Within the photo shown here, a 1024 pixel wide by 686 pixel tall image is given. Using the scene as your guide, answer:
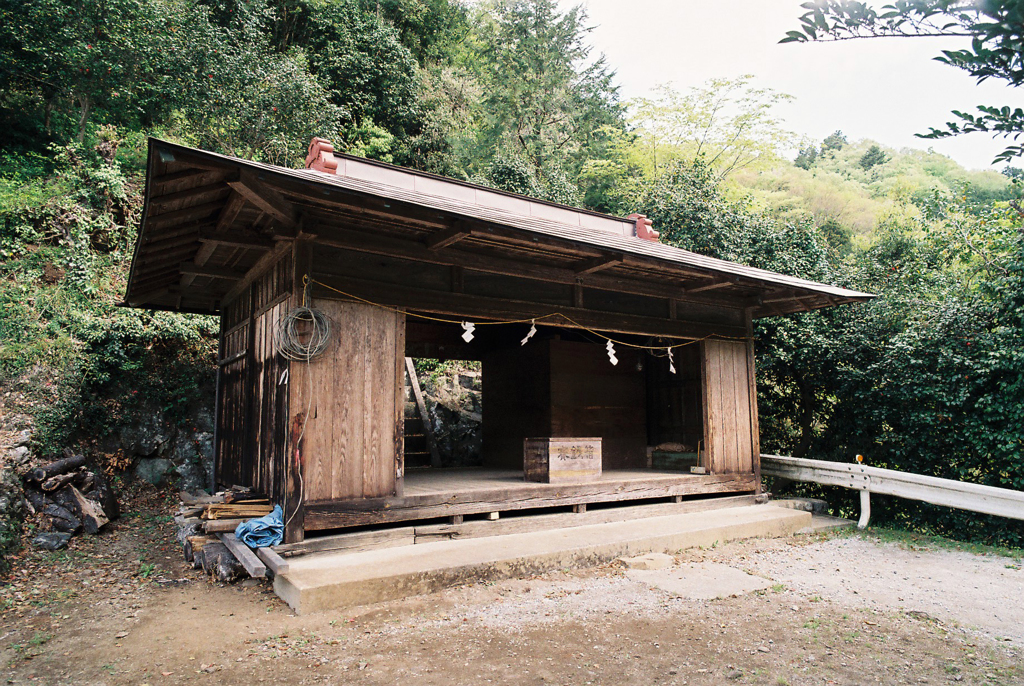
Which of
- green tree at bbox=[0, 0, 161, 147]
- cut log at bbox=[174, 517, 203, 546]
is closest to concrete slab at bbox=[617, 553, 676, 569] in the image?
cut log at bbox=[174, 517, 203, 546]

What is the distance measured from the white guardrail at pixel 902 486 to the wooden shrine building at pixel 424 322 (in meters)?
0.79

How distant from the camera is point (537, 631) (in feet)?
14.2

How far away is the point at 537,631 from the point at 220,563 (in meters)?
3.13

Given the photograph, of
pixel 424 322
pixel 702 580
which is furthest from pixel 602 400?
pixel 702 580

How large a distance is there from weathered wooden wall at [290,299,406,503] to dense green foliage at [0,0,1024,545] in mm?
5311

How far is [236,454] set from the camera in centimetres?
771

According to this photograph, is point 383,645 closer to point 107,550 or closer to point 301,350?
point 301,350

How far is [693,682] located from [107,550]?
6.88 metres

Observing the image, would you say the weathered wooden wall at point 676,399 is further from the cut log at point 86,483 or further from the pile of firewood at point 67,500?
the cut log at point 86,483

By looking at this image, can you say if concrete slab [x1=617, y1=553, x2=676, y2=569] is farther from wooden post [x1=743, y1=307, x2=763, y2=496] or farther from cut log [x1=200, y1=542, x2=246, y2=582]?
cut log [x1=200, y1=542, x2=246, y2=582]

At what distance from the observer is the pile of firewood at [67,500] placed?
23.7ft

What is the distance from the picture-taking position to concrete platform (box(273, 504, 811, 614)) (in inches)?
185

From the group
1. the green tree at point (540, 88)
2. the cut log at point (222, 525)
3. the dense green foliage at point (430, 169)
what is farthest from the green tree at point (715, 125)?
the cut log at point (222, 525)

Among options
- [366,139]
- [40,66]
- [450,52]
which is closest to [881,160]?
[450,52]
